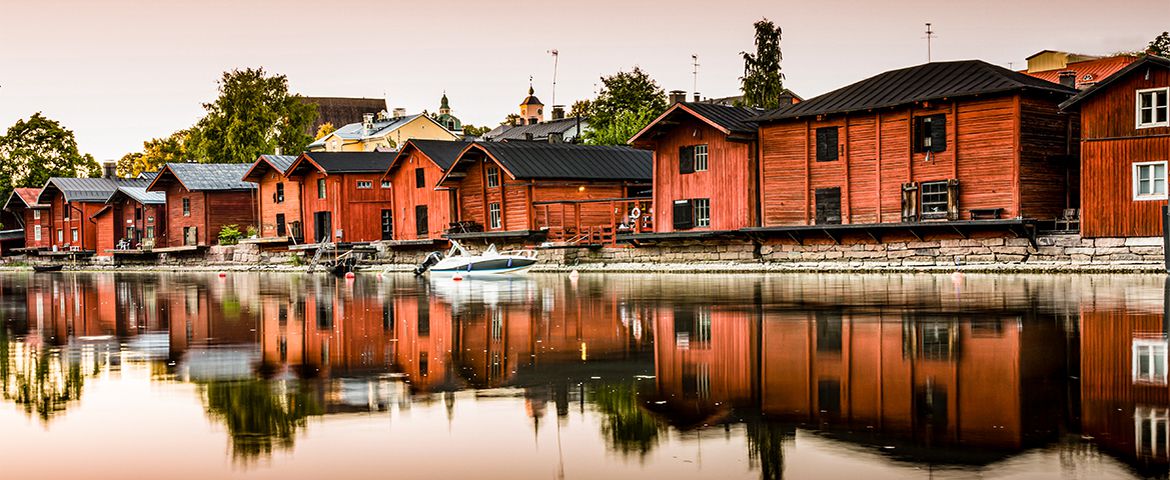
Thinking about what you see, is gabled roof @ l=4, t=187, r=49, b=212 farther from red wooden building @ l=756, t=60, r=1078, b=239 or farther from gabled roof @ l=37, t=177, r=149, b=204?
red wooden building @ l=756, t=60, r=1078, b=239

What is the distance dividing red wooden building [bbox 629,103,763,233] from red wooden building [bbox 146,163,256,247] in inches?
1683

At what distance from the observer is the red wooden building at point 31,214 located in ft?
359

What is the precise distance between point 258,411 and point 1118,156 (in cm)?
3510

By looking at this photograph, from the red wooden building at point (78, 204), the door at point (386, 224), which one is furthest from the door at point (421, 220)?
the red wooden building at point (78, 204)

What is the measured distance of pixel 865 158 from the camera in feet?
158

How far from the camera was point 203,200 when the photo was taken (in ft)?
291

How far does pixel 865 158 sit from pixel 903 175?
6.17ft

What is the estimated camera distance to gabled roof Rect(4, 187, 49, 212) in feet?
356

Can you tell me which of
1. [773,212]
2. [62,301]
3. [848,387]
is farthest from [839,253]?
[848,387]

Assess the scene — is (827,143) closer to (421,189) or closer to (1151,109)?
(1151,109)

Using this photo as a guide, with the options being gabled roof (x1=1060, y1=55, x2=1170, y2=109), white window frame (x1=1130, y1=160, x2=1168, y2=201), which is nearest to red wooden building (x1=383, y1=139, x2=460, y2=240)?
gabled roof (x1=1060, y1=55, x2=1170, y2=109)

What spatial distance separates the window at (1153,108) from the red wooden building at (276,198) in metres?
53.8

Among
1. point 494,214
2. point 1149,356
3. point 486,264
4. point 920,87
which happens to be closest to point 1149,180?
point 920,87

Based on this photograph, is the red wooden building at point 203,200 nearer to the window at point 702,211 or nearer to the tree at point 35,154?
the tree at point 35,154
